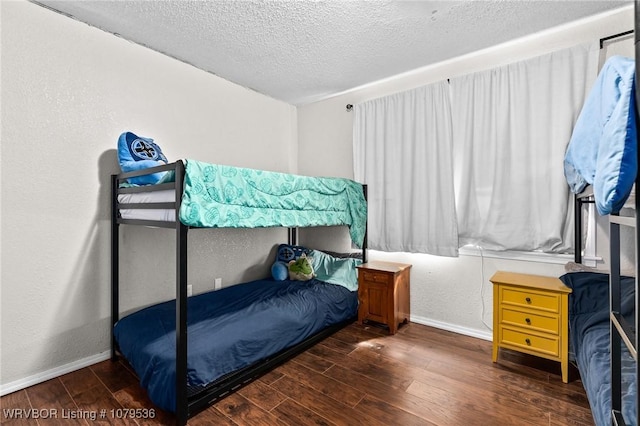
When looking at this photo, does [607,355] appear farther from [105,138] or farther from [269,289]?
[105,138]

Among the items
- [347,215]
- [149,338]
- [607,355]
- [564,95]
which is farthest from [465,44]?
[149,338]

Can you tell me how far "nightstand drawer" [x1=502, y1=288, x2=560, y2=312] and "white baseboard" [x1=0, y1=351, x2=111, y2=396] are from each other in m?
2.94

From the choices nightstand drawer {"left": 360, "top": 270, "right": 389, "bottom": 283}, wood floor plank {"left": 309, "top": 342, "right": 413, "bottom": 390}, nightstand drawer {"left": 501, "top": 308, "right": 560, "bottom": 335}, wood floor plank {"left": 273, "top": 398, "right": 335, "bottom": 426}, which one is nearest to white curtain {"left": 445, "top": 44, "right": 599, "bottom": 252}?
nightstand drawer {"left": 501, "top": 308, "right": 560, "bottom": 335}

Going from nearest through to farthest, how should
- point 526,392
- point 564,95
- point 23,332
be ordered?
point 526,392 → point 23,332 → point 564,95

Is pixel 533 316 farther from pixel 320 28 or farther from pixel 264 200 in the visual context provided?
pixel 320 28

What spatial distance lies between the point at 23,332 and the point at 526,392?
3113 mm

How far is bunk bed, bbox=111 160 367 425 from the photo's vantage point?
1.59m

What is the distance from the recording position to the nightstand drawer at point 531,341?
1935mm

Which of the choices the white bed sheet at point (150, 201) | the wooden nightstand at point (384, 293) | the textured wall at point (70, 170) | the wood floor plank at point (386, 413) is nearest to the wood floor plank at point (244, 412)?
the wood floor plank at point (386, 413)

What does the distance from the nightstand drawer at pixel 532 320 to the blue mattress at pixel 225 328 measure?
126 centimetres

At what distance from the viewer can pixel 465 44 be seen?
2441 millimetres

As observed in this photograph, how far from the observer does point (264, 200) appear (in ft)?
6.78

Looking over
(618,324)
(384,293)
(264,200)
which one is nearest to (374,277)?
(384,293)

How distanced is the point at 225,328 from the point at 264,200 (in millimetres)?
866
